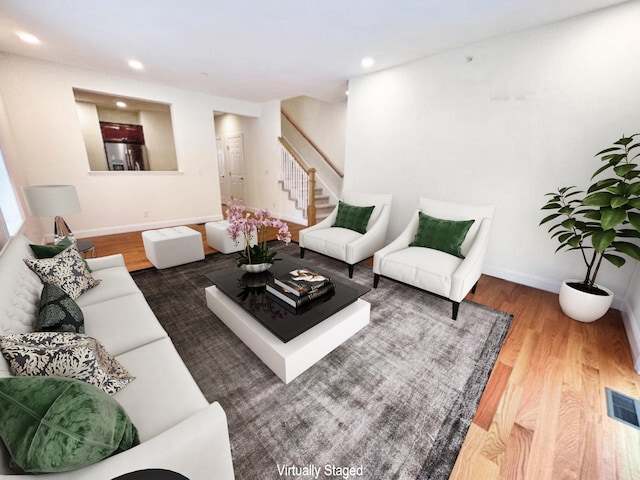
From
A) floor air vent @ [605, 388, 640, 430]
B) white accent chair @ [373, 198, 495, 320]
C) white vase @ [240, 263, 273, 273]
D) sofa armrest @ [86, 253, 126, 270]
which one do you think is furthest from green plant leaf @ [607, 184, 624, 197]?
sofa armrest @ [86, 253, 126, 270]

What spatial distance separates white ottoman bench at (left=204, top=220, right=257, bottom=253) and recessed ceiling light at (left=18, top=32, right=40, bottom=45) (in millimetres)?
2792

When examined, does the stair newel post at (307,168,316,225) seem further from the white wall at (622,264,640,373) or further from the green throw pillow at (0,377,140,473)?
the green throw pillow at (0,377,140,473)

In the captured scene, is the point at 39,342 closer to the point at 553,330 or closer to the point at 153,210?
the point at 553,330

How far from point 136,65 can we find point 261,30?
232cm

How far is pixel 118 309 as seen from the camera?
5.65ft

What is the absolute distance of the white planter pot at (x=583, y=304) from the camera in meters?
2.18

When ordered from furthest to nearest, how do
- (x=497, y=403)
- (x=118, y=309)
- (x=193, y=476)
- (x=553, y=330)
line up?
(x=553, y=330)
(x=118, y=309)
(x=497, y=403)
(x=193, y=476)

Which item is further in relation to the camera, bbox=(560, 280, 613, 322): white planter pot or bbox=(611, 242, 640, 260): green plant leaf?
bbox=(560, 280, 613, 322): white planter pot

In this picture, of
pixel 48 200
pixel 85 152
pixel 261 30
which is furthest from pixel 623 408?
pixel 85 152

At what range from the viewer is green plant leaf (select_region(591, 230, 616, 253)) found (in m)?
1.98

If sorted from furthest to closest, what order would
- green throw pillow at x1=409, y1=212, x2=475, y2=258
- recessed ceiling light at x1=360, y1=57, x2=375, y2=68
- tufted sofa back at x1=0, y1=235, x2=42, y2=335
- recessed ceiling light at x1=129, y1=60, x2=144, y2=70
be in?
1. recessed ceiling light at x1=129, y1=60, x2=144, y2=70
2. recessed ceiling light at x1=360, y1=57, x2=375, y2=68
3. green throw pillow at x1=409, y1=212, x2=475, y2=258
4. tufted sofa back at x1=0, y1=235, x2=42, y2=335

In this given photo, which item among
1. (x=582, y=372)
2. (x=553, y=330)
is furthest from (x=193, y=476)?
(x=553, y=330)

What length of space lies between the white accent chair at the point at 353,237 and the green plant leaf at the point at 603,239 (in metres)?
1.88

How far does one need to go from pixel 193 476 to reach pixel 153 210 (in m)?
5.33
